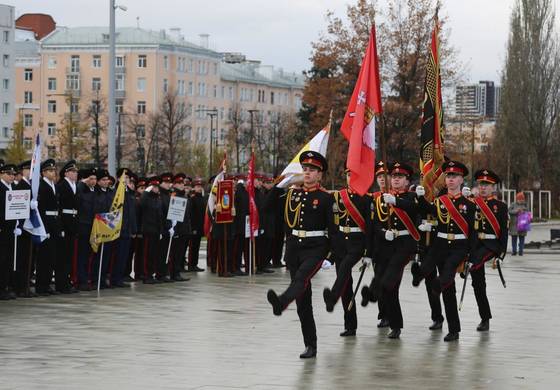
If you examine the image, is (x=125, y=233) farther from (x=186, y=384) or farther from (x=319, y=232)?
(x=186, y=384)

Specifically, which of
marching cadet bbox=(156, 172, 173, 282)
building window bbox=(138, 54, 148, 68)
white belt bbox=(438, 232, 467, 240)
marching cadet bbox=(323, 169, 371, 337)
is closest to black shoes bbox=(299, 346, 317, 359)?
marching cadet bbox=(323, 169, 371, 337)

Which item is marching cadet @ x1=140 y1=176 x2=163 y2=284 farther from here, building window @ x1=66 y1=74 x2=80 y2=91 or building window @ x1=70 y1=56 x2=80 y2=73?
building window @ x1=70 y1=56 x2=80 y2=73

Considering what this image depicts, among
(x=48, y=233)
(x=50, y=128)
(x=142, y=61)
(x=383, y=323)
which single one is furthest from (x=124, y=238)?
(x=50, y=128)

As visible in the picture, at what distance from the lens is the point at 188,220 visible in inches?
967

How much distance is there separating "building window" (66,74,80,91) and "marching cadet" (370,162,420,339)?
120104 millimetres

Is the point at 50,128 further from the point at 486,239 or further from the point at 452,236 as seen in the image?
the point at 452,236

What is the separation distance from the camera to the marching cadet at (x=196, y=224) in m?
26.5

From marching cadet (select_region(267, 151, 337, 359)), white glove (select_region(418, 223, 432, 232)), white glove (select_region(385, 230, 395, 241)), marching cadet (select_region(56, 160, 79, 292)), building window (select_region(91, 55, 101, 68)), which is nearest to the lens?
marching cadet (select_region(267, 151, 337, 359))

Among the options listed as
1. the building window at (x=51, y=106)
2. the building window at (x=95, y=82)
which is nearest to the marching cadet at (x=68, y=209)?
the building window at (x=95, y=82)

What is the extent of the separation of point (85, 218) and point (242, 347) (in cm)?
732

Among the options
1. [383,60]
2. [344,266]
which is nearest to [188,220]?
[344,266]

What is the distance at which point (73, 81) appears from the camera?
134 meters

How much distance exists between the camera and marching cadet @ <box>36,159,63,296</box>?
19.8m

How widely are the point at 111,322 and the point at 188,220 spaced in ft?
26.7
